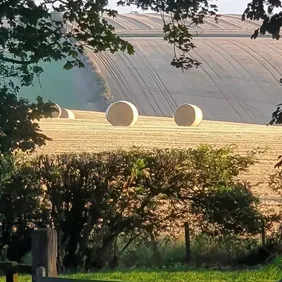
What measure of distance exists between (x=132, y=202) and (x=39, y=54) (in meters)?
3.92

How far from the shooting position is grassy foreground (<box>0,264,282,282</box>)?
31.7ft

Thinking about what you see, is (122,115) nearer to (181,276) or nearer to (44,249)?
(181,276)

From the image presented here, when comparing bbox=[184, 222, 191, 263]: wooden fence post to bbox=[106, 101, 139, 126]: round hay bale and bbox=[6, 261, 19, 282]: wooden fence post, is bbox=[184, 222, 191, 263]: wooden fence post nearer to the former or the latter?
bbox=[6, 261, 19, 282]: wooden fence post

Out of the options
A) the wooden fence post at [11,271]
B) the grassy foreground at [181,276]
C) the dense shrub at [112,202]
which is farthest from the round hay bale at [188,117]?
the wooden fence post at [11,271]

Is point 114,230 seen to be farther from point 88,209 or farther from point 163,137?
point 163,137

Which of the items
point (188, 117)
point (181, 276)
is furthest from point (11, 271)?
point (188, 117)

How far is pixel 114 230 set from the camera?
37.0ft

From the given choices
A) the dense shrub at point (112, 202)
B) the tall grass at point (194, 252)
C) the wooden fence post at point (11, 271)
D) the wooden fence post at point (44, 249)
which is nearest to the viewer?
the wooden fence post at point (44, 249)

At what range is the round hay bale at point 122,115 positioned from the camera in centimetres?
4416

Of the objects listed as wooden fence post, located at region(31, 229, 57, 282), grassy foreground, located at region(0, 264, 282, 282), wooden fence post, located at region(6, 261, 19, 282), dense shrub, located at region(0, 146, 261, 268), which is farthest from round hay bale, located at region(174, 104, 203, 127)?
wooden fence post, located at region(31, 229, 57, 282)

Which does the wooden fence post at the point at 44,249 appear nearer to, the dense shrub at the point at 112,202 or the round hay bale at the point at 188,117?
the dense shrub at the point at 112,202

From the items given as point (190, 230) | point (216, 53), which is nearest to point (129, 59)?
point (216, 53)

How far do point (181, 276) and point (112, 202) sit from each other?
1.76 meters

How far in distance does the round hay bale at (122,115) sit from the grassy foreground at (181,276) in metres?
33.4
